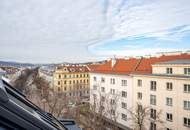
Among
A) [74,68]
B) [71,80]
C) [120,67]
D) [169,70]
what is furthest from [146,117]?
[74,68]

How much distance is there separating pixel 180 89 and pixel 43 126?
25.2 meters

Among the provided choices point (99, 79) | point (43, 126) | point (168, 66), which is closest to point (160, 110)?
point (168, 66)

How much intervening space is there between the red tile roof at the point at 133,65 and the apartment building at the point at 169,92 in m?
1.93

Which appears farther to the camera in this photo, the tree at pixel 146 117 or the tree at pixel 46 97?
the tree at pixel 146 117

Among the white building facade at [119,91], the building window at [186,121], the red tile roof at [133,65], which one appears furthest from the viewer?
the white building facade at [119,91]

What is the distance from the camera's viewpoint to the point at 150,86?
2947cm

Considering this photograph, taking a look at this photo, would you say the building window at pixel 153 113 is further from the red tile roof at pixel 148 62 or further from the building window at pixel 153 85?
the red tile roof at pixel 148 62

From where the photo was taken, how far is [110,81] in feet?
123

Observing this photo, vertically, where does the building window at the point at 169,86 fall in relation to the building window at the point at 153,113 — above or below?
above

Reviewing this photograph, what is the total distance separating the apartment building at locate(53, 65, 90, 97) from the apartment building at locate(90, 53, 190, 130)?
2423cm

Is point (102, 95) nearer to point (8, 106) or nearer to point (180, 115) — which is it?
point (180, 115)

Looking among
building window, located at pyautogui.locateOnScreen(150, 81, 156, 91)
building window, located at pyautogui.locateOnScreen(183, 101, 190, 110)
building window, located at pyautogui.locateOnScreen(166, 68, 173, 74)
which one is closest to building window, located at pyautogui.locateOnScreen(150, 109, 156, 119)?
building window, located at pyautogui.locateOnScreen(150, 81, 156, 91)

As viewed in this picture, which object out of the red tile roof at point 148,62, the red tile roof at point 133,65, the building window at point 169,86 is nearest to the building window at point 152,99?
the building window at point 169,86

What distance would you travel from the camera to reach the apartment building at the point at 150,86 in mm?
25406
